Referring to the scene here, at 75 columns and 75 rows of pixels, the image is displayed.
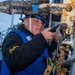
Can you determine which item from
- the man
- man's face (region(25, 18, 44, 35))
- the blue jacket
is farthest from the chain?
man's face (region(25, 18, 44, 35))

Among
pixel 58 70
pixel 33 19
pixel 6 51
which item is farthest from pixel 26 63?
pixel 33 19

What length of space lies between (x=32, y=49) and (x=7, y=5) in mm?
429

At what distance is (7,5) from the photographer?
1.88 meters

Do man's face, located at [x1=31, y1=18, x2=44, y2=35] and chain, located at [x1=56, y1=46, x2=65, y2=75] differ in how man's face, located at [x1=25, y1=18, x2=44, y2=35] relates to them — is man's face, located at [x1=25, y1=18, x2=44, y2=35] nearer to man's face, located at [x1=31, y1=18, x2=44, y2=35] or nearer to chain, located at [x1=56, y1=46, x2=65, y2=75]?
man's face, located at [x1=31, y1=18, x2=44, y2=35]

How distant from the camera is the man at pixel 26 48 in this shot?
2062 mm

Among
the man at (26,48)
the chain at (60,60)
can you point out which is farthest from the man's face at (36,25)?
the chain at (60,60)

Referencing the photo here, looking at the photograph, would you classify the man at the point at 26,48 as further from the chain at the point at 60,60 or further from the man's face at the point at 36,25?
the chain at the point at 60,60

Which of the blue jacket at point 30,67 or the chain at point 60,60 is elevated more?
the chain at point 60,60

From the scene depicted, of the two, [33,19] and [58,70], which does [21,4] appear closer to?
[58,70]

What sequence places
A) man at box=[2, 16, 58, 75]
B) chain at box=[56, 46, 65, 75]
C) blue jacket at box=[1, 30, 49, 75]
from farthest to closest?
blue jacket at box=[1, 30, 49, 75] < man at box=[2, 16, 58, 75] < chain at box=[56, 46, 65, 75]

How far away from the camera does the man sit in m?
2.06

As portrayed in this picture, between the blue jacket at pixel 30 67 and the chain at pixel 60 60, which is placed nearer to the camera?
the chain at pixel 60 60

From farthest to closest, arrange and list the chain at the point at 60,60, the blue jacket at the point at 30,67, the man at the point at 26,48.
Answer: the blue jacket at the point at 30,67 < the man at the point at 26,48 < the chain at the point at 60,60

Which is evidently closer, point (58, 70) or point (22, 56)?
point (58, 70)
